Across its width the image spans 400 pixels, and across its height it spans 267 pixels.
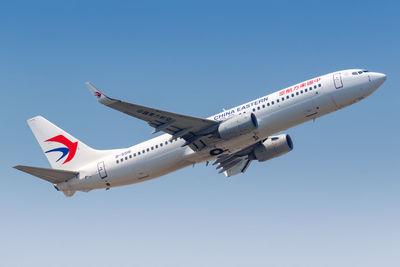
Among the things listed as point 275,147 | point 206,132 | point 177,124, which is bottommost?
point 206,132

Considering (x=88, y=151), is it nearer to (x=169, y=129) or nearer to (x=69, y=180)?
(x=69, y=180)

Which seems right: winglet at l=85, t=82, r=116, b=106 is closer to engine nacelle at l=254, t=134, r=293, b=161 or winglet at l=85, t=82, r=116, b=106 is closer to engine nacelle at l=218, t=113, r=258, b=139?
engine nacelle at l=218, t=113, r=258, b=139

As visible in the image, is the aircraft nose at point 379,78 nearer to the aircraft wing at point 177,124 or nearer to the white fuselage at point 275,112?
the white fuselage at point 275,112

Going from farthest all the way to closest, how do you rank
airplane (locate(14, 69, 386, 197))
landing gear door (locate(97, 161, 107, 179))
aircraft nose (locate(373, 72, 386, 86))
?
landing gear door (locate(97, 161, 107, 179)), aircraft nose (locate(373, 72, 386, 86)), airplane (locate(14, 69, 386, 197))

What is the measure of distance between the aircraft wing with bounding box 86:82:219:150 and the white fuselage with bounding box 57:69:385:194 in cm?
112

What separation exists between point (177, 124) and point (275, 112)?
7.75 metres

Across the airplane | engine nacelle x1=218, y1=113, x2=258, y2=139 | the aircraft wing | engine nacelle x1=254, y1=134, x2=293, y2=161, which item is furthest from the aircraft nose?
the aircraft wing

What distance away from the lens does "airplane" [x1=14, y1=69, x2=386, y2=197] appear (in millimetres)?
41375

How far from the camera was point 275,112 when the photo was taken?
41.6m

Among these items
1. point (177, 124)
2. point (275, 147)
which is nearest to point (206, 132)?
point (177, 124)

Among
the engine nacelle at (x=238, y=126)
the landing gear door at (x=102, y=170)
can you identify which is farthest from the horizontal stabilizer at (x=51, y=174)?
the engine nacelle at (x=238, y=126)

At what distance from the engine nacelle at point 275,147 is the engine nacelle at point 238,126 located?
26.1 feet

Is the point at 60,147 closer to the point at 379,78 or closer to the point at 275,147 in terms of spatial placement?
the point at 275,147

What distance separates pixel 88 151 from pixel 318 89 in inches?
842
